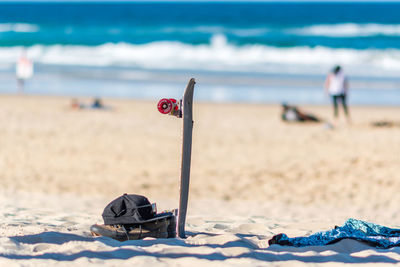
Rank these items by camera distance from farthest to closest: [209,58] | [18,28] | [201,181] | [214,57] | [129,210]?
[18,28]
[214,57]
[209,58]
[201,181]
[129,210]

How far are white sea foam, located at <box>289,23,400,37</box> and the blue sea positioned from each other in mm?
82

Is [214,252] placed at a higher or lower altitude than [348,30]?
lower

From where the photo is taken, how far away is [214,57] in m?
36.2

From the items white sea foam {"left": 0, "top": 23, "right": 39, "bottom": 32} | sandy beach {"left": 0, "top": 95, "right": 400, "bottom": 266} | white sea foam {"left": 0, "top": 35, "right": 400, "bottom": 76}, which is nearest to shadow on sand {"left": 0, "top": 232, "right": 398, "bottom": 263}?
sandy beach {"left": 0, "top": 95, "right": 400, "bottom": 266}

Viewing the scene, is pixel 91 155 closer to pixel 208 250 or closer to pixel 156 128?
A: pixel 156 128

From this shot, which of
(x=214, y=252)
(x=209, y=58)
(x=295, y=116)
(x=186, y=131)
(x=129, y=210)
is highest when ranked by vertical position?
(x=209, y=58)

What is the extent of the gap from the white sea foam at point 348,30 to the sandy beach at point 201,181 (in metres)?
32.6

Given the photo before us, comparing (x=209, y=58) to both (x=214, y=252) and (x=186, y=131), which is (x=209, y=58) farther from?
(x=214, y=252)

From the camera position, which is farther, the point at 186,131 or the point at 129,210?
the point at 129,210

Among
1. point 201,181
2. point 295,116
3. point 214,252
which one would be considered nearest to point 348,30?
point 295,116

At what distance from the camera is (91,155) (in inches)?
381

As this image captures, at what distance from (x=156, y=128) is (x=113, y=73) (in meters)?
14.1

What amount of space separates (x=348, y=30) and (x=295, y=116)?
3883cm

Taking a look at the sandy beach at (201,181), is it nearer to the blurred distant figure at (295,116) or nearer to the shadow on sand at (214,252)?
the shadow on sand at (214,252)
